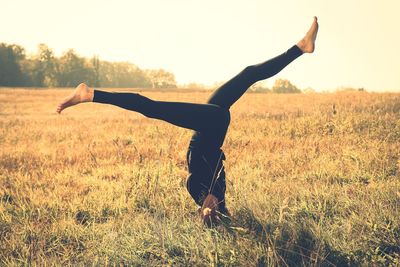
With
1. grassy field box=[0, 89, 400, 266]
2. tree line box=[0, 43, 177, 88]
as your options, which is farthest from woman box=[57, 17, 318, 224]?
tree line box=[0, 43, 177, 88]

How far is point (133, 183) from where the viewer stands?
4.57m

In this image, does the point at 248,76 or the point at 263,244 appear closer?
the point at 263,244

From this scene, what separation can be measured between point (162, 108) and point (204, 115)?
0.36m

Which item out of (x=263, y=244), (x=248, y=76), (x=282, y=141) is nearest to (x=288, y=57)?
(x=248, y=76)

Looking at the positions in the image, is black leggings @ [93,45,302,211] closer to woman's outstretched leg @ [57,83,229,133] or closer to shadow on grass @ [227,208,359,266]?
woman's outstretched leg @ [57,83,229,133]

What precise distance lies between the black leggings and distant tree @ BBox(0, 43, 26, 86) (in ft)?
261

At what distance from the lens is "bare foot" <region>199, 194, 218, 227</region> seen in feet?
9.98

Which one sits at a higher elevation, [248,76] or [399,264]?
[248,76]

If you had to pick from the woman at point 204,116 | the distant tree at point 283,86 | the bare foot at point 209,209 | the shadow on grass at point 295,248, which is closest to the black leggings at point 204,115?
the woman at point 204,116

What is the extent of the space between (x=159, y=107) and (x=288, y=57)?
156 cm

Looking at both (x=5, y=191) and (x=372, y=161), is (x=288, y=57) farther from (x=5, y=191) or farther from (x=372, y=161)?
(x=5, y=191)

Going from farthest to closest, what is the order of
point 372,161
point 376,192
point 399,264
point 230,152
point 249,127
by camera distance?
point 249,127, point 230,152, point 372,161, point 376,192, point 399,264

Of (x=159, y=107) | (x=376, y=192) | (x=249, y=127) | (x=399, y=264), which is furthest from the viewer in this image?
(x=249, y=127)

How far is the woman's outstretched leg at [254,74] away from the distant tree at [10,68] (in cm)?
7943
